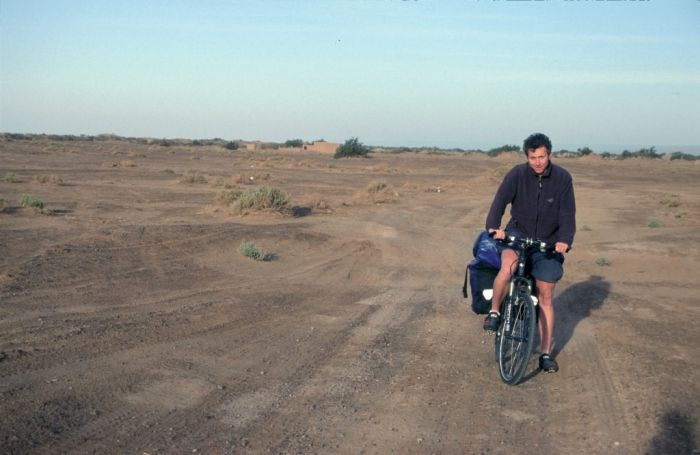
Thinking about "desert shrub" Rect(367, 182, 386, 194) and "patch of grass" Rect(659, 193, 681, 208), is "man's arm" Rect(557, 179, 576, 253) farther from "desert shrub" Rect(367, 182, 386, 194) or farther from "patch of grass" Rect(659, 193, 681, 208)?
"desert shrub" Rect(367, 182, 386, 194)

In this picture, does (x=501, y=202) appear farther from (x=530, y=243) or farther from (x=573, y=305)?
(x=573, y=305)

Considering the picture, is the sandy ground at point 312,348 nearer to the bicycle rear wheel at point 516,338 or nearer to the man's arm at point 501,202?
the bicycle rear wheel at point 516,338

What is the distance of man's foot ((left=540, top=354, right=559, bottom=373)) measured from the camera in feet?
21.5

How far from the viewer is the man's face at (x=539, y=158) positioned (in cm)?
638

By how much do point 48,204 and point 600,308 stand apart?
16.3 metres

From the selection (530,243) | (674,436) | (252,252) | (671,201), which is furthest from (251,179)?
(674,436)

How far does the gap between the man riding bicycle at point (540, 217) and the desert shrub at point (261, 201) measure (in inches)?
524

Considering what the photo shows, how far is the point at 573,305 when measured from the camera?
977 cm

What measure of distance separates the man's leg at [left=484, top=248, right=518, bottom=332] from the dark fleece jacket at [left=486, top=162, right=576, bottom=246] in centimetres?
27

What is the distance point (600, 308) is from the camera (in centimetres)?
957

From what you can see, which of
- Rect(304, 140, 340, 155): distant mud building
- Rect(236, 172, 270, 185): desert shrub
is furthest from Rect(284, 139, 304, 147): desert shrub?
Rect(236, 172, 270, 185): desert shrub

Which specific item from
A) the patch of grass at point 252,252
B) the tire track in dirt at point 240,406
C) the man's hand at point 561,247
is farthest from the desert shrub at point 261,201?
the man's hand at point 561,247

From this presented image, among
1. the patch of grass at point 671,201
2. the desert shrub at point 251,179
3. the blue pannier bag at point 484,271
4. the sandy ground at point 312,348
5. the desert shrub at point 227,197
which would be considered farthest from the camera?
the desert shrub at point 251,179

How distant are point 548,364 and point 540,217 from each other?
1.36m
